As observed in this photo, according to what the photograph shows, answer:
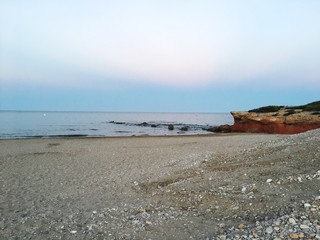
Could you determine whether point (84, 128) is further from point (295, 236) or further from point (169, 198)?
point (295, 236)

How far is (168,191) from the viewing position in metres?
10.2

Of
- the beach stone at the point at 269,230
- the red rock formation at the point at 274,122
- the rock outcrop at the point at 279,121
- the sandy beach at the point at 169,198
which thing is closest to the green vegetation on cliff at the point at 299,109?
the rock outcrop at the point at 279,121

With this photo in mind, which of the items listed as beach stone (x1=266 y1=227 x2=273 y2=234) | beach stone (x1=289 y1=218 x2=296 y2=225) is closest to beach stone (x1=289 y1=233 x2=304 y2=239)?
beach stone (x1=266 y1=227 x2=273 y2=234)

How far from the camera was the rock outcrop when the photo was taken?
3600cm

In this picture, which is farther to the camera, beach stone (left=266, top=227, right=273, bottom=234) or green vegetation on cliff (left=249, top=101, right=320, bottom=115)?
green vegetation on cliff (left=249, top=101, right=320, bottom=115)

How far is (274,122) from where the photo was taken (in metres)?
40.4

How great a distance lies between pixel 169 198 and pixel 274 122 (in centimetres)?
3458

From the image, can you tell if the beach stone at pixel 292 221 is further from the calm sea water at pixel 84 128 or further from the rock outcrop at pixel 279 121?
the calm sea water at pixel 84 128

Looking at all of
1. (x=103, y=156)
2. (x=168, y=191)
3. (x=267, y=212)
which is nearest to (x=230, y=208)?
(x=267, y=212)

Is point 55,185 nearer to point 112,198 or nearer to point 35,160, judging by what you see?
point 112,198

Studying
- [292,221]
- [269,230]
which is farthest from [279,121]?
[269,230]

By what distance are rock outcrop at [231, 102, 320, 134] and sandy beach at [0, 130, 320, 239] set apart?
2446cm

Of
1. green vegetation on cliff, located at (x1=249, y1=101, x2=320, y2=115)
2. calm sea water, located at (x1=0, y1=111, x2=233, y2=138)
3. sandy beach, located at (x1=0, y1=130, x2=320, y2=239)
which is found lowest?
sandy beach, located at (x1=0, y1=130, x2=320, y2=239)

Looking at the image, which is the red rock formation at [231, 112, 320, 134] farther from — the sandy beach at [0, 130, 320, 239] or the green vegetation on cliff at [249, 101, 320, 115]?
the sandy beach at [0, 130, 320, 239]
